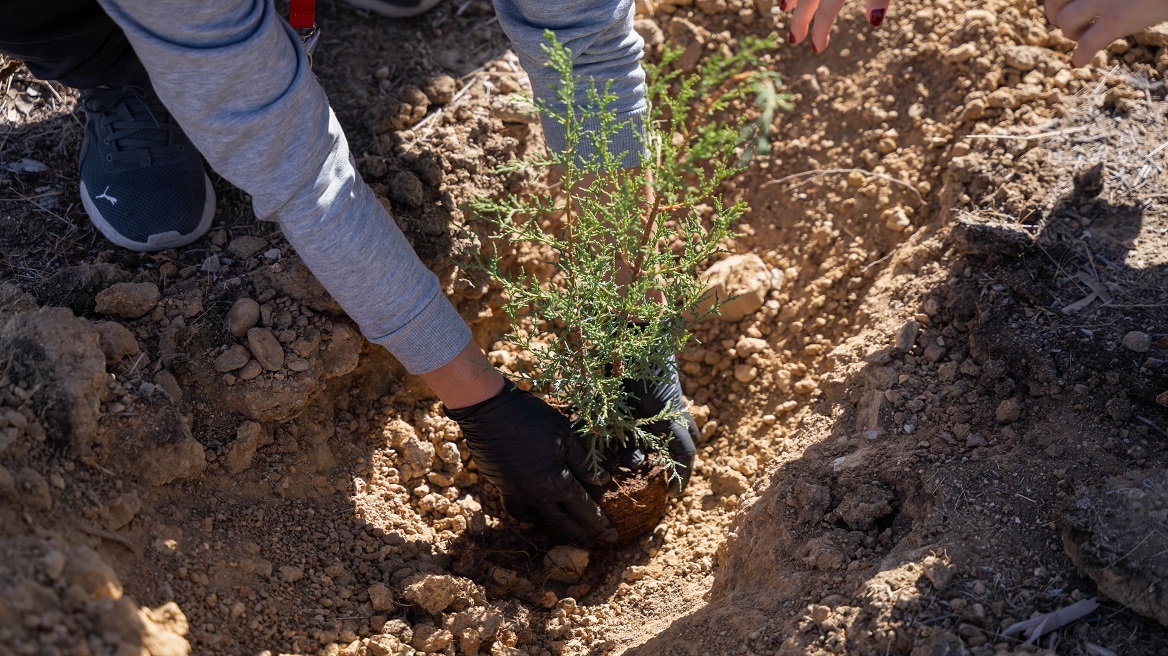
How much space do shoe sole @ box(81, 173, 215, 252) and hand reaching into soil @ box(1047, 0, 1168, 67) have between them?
2314 mm

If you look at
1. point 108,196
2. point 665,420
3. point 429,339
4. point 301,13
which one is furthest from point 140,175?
point 665,420

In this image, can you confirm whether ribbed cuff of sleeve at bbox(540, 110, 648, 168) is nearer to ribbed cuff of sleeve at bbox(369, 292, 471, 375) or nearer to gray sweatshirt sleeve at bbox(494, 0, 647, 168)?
gray sweatshirt sleeve at bbox(494, 0, 647, 168)

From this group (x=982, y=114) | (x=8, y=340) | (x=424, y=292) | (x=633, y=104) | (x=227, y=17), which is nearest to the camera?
(x=227, y=17)

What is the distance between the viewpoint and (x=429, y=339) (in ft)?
6.55

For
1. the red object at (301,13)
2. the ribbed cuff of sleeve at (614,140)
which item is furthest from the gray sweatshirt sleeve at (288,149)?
the ribbed cuff of sleeve at (614,140)

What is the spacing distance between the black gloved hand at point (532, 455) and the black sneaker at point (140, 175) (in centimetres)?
91

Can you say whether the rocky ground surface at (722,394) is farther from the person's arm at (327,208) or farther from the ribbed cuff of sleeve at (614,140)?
the ribbed cuff of sleeve at (614,140)

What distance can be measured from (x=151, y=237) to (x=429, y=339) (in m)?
0.84

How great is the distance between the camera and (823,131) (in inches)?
113

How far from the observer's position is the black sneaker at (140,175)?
220 centimetres

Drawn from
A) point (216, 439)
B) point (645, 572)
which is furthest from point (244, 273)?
point (645, 572)

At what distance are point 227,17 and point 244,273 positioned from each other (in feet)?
2.88

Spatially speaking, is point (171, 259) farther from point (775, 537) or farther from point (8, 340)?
point (775, 537)

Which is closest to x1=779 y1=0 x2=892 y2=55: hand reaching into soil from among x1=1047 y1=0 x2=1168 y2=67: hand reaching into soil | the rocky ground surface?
x1=1047 y1=0 x2=1168 y2=67: hand reaching into soil
